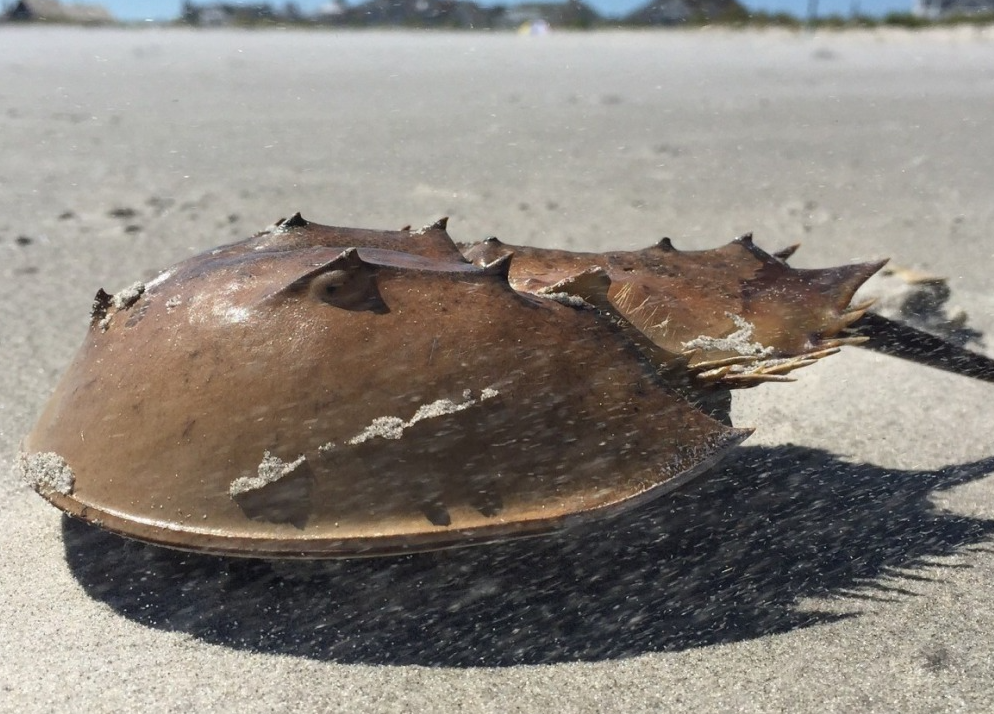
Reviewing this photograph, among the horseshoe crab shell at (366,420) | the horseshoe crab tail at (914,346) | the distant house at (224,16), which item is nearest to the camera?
the horseshoe crab shell at (366,420)

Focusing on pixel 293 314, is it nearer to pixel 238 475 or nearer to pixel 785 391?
pixel 238 475

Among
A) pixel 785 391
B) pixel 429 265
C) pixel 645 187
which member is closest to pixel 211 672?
pixel 429 265

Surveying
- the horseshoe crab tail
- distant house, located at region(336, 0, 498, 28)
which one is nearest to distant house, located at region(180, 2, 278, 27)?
distant house, located at region(336, 0, 498, 28)

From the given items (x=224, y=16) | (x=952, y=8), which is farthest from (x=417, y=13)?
(x=952, y=8)

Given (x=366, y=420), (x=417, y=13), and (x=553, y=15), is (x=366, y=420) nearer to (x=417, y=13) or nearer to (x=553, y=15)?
(x=417, y=13)

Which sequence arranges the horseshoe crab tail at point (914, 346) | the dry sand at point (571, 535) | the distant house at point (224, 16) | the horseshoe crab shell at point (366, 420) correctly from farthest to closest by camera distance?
the distant house at point (224, 16), the horseshoe crab tail at point (914, 346), the dry sand at point (571, 535), the horseshoe crab shell at point (366, 420)

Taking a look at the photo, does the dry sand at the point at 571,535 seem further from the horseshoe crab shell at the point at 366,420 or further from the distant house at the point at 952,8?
the distant house at the point at 952,8

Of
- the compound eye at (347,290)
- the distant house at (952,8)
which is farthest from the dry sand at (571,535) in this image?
the distant house at (952,8)
